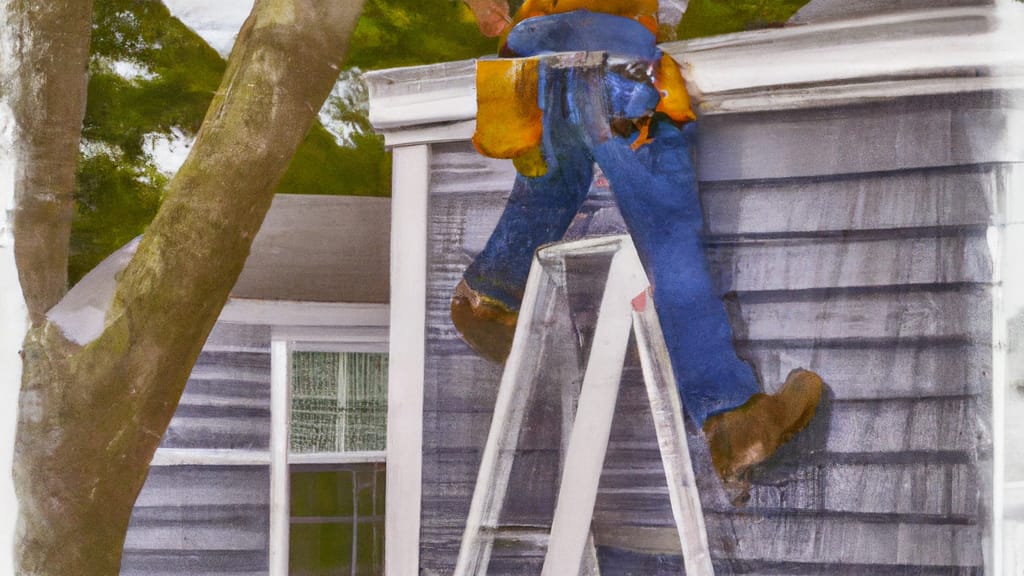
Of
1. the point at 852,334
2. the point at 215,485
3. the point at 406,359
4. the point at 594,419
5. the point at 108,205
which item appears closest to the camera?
the point at 852,334

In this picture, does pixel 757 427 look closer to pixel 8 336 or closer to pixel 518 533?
pixel 518 533

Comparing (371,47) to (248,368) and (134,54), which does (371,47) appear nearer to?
(134,54)

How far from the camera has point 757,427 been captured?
4.82 feet

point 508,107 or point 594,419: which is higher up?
point 508,107

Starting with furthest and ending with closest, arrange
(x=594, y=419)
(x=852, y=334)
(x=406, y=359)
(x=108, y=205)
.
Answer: (x=108, y=205), (x=406, y=359), (x=594, y=419), (x=852, y=334)

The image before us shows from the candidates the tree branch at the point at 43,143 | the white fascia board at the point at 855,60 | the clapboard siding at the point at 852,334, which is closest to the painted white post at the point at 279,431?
the tree branch at the point at 43,143

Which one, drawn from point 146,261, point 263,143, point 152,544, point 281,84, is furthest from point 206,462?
point 281,84

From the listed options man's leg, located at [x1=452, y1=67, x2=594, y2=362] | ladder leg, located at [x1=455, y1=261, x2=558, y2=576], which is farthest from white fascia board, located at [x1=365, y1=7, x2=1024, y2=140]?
ladder leg, located at [x1=455, y1=261, x2=558, y2=576]

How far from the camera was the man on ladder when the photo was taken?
4.84 ft

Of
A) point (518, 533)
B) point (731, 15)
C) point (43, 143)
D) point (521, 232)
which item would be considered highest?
point (731, 15)

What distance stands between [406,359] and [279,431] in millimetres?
418

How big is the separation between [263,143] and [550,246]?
2.16ft

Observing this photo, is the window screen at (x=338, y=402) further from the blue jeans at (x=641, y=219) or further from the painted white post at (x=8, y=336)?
the painted white post at (x=8, y=336)

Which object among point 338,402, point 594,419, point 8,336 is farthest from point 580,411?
point 8,336
